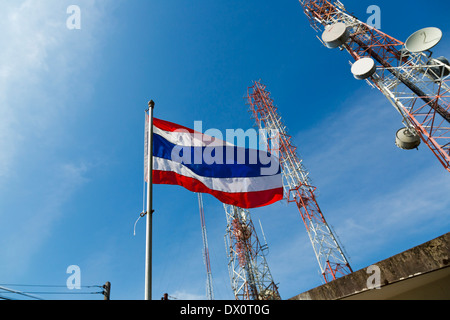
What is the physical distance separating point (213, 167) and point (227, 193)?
0.95 m

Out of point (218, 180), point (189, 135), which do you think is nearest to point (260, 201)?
point (218, 180)

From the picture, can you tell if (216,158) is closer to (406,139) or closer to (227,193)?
(227,193)

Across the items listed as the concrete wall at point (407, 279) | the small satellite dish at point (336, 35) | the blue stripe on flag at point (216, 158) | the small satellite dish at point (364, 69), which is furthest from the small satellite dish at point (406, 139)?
the concrete wall at point (407, 279)

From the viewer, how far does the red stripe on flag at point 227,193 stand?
7617 millimetres

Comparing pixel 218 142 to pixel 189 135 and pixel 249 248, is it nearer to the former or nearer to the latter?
pixel 189 135

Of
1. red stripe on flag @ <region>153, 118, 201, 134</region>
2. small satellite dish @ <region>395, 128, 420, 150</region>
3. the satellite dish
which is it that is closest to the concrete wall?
red stripe on flag @ <region>153, 118, 201, 134</region>

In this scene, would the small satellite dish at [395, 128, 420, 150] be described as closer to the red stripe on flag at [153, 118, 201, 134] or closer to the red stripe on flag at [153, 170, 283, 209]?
the red stripe on flag at [153, 170, 283, 209]

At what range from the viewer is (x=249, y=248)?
34625 millimetres

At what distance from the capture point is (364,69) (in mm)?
23016

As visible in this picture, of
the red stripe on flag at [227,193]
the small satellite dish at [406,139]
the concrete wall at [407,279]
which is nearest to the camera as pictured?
the concrete wall at [407,279]

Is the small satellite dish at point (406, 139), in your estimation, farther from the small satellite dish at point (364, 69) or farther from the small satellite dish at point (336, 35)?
the small satellite dish at point (336, 35)
